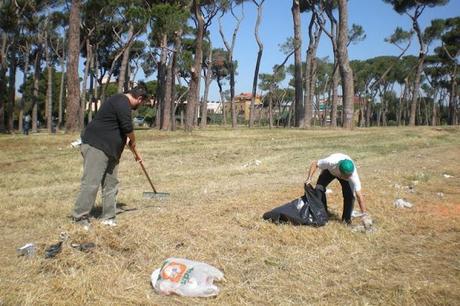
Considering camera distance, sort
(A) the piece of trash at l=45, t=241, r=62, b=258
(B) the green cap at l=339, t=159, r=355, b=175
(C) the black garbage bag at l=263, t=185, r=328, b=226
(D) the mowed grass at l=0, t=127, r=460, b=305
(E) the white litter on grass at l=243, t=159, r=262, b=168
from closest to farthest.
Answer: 1. (D) the mowed grass at l=0, t=127, r=460, b=305
2. (A) the piece of trash at l=45, t=241, r=62, b=258
3. (B) the green cap at l=339, t=159, r=355, b=175
4. (C) the black garbage bag at l=263, t=185, r=328, b=226
5. (E) the white litter on grass at l=243, t=159, r=262, b=168

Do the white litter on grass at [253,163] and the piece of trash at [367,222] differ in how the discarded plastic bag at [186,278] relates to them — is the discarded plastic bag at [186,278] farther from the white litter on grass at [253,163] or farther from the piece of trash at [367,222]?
the white litter on grass at [253,163]

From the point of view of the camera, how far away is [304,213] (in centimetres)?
581

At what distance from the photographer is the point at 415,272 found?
432 cm

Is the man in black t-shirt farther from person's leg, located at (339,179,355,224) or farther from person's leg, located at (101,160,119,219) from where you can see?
person's leg, located at (339,179,355,224)

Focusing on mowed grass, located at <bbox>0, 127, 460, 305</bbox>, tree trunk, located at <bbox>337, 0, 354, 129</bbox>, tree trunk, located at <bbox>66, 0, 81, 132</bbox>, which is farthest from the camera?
tree trunk, located at <bbox>337, 0, 354, 129</bbox>

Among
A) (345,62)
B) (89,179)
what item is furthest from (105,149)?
(345,62)

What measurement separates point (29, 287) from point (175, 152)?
10.3 m

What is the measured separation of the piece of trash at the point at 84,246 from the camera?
4609 millimetres

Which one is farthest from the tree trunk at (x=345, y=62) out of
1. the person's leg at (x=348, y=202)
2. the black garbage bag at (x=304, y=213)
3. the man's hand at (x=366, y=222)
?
the man's hand at (x=366, y=222)

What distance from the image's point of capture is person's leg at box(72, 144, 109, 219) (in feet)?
18.2

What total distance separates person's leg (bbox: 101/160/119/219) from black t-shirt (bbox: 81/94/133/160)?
0.22 m

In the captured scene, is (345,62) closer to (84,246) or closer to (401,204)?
(401,204)

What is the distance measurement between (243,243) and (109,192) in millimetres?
1740

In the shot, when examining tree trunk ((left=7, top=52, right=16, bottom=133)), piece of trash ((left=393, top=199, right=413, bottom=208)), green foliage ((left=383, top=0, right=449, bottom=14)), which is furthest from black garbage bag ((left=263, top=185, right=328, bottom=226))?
green foliage ((left=383, top=0, right=449, bottom=14))
